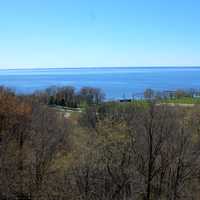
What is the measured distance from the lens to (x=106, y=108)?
39156mm

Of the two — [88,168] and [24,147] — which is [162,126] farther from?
[24,147]

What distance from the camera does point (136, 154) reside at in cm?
1778

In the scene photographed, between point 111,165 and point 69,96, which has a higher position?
point 111,165

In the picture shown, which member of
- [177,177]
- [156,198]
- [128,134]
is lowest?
[156,198]

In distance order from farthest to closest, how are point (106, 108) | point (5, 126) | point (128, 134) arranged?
point (106, 108) → point (5, 126) → point (128, 134)

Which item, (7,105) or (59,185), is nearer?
(59,185)

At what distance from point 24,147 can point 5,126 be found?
3556 mm

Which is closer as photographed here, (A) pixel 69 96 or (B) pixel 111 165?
(B) pixel 111 165

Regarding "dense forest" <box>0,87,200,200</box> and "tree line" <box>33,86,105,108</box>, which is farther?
"tree line" <box>33,86,105,108</box>

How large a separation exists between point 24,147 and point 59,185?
255 inches

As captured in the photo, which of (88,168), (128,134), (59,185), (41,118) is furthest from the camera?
(41,118)

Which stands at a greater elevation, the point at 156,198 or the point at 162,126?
the point at 162,126

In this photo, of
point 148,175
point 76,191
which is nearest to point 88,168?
point 76,191

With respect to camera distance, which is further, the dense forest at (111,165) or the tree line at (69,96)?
the tree line at (69,96)
